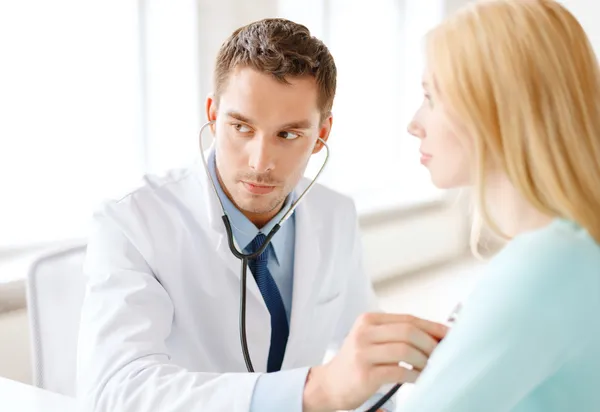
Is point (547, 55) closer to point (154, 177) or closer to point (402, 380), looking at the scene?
point (402, 380)

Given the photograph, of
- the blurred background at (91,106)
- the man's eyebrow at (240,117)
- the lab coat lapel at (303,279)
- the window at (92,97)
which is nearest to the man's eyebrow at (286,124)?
the man's eyebrow at (240,117)

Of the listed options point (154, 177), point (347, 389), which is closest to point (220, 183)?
point (154, 177)

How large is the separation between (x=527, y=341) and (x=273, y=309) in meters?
0.72

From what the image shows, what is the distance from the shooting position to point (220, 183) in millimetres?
1490

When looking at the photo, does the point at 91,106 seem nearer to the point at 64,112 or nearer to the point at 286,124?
the point at 64,112

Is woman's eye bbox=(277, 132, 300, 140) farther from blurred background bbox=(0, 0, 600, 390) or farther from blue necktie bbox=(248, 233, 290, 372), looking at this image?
blurred background bbox=(0, 0, 600, 390)

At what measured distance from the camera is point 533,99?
88 cm

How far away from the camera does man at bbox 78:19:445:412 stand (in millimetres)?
1247

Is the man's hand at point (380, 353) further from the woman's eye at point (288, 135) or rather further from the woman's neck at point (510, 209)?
the woman's eye at point (288, 135)

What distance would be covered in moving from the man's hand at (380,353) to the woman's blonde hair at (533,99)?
0.68 feet

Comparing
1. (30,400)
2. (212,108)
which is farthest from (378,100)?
(30,400)

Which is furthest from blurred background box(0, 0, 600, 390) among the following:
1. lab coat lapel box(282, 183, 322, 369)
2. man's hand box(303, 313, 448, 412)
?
man's hand box(303, 313, 448, 412)

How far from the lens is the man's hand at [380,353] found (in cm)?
90

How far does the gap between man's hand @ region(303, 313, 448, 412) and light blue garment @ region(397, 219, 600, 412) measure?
73mm
